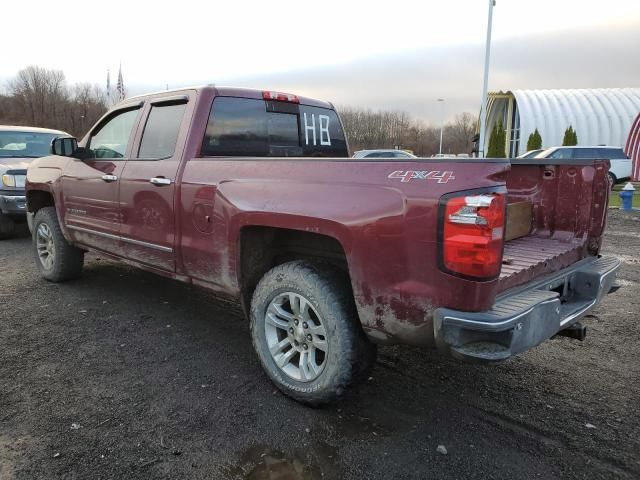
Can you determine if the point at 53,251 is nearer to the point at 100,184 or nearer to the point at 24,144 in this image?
the point at 100,184

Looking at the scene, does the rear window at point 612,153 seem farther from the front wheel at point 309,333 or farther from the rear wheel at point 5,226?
the front wheel at point 309,333

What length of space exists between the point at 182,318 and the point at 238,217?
1.82 metres

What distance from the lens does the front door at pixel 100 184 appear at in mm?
4375

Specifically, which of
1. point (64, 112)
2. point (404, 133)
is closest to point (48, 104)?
point (64, 112)

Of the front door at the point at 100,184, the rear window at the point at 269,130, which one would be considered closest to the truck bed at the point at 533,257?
the rear window at the point at 269,130

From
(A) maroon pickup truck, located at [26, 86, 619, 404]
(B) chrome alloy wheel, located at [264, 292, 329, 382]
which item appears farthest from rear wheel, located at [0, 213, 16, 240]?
(B) chrome alloy wheel, located at [264, 292, 329, 382]

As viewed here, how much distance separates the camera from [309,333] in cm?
296

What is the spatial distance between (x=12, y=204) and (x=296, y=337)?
731cm

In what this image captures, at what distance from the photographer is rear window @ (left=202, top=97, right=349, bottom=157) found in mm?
3811

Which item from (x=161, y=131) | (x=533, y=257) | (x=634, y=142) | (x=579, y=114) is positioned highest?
(x=579, y=114)

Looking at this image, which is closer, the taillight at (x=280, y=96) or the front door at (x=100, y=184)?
the taillight at (x=280, y=96)

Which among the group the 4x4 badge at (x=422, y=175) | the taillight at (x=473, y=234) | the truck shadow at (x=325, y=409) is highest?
the 4x4 badge at (x=422, y=175)

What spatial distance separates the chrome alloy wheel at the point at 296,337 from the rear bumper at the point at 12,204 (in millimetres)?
6982

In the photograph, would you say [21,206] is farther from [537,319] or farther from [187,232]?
[537,319]
